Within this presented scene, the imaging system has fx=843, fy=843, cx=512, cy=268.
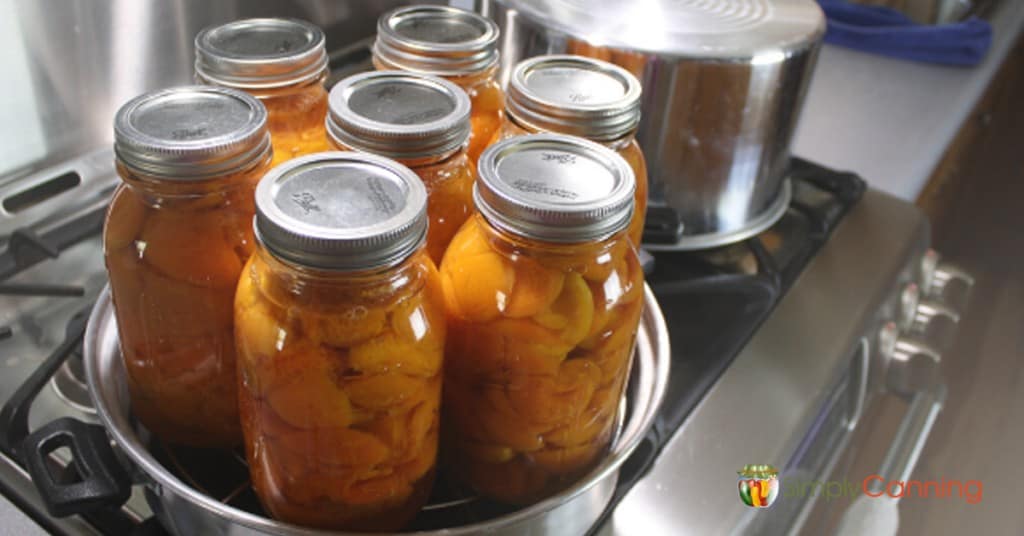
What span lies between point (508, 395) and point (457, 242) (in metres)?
0.08

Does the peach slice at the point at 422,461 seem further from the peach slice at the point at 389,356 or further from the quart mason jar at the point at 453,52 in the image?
the quart mason jar at the point at 453,52

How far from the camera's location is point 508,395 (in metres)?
0.41

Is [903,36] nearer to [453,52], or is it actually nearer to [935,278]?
[935,278]

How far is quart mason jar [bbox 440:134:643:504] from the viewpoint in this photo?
381mm

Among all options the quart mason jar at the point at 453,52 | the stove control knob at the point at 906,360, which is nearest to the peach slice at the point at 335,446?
the quart mason jar at the point at 453,52

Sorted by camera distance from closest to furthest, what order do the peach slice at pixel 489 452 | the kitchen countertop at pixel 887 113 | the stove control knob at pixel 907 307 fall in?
the peach slice at pixel 489 452 < the stove control knob at pixel 907 307 < the kitchen countertop at pixel 887 113

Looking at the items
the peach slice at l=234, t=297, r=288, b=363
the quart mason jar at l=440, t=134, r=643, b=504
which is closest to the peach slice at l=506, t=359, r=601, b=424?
the quart mason jar at l=440, t=134, r=643, b=504

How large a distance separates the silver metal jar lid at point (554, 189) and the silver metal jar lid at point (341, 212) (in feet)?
0.12

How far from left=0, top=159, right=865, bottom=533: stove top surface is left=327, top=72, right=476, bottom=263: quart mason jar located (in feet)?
0.56

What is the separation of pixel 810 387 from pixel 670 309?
0.12 m

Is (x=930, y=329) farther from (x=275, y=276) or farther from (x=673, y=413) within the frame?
(x=275, y=276)

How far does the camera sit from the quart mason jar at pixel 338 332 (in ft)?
1.12

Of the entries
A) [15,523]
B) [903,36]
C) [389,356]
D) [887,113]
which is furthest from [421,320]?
[903,36]

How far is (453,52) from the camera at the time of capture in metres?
0.51
